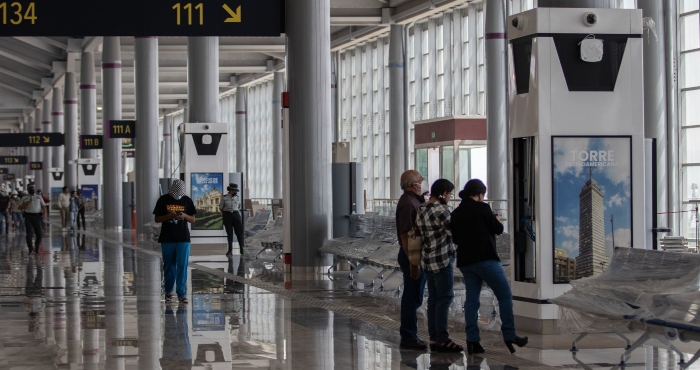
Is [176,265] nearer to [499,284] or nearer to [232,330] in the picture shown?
[232,330]

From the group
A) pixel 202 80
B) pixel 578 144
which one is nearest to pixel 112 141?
pixel 202 80

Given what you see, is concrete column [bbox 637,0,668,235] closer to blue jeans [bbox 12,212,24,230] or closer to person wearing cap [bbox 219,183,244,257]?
person wearing cap [bbox 219,183,244,257]

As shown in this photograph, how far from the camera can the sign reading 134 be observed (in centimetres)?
1559

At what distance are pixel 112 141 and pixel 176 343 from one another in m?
36.6

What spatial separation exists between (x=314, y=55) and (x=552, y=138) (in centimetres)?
828

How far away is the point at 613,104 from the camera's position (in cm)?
1085

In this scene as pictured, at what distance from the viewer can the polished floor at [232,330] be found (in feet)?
29.3

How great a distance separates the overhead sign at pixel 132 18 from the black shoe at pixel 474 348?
310 inches

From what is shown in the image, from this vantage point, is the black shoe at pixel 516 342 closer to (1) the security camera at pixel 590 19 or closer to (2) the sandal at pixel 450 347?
(2) the sandal at pixel 450 347

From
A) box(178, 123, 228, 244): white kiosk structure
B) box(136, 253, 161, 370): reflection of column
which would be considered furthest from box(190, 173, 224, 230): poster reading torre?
box(136, 253, 161, 370): reflection of column

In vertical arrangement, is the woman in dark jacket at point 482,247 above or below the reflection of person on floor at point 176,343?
above

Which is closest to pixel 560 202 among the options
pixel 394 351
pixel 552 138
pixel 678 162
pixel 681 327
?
pixel 552 138

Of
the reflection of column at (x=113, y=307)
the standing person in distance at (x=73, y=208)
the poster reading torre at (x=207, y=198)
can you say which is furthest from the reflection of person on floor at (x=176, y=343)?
the standing person in distance at (x=73, y=208)

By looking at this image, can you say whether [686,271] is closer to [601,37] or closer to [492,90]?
[601,37]
